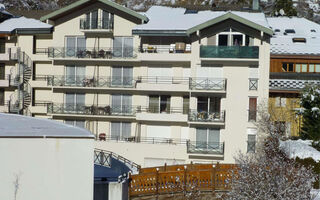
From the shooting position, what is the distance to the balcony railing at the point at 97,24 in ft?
128

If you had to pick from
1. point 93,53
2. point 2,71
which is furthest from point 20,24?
point 93,53

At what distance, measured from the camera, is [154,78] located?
38156mm

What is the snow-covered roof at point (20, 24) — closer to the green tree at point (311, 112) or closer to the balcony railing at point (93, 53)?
the balcony railing at point (93, 53)

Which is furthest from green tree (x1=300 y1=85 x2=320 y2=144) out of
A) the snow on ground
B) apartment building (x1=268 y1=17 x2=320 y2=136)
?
the snow on ground

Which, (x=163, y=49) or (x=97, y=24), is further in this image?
(x=97, y=24)

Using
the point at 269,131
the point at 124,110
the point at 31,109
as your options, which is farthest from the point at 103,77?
the point at 269,131

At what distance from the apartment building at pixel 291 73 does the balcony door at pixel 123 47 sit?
11.8 m

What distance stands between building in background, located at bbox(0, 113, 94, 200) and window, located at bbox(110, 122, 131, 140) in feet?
59.5

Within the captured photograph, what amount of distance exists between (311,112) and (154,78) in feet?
39.5

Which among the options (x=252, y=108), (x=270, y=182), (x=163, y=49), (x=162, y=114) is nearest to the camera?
(x=270, y=182)

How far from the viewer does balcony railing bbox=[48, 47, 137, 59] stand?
38500 mm

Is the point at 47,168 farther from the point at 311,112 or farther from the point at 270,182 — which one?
the point at 311,112

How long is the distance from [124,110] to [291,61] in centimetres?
1458

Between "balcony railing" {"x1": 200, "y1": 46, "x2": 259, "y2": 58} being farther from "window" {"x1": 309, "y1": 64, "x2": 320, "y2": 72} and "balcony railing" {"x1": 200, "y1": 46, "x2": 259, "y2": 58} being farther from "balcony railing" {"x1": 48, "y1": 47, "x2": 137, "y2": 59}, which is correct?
"window" {"x1": 309, "y1": 64, "x2": 320, "y2": 72}
